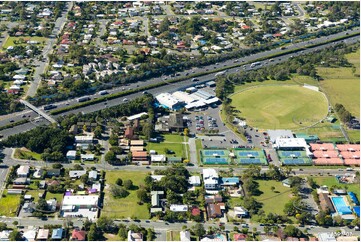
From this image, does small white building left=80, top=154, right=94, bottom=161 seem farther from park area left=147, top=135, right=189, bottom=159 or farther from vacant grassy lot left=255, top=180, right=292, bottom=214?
vacant grassy lot left=255, top=180, right=292, bottom=214

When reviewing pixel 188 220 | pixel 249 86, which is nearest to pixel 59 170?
pixel 188 220

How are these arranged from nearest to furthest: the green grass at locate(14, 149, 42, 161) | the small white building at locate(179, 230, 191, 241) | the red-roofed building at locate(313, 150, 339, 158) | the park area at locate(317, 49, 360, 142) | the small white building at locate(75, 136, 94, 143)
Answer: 1. the small white building at locate(179, 230, 191, 241)
2. the green grass at locate(14, 149, 42, 161)
3. the red-roofed building at locate(313, 150, 339, 158)
4. the small white building at locate(75, 136, 94, 143)
5. the park area at locate(317, 49, 360, 142)

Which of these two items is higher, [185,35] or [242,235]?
[185,35]

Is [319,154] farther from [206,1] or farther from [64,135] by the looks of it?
[206,1]

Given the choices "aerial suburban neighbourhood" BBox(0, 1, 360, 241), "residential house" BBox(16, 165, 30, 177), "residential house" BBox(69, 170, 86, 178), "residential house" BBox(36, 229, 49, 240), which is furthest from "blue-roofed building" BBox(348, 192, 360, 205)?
"residential house" BBox(16, 165, 30, 177)

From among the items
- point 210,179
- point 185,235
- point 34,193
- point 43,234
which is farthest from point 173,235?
point 34,193

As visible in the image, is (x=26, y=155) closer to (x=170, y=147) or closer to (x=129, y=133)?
(x=129, y=133)

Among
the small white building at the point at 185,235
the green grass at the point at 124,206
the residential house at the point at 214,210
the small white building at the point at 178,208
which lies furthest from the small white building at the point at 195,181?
the small white building at the point at 185,235
